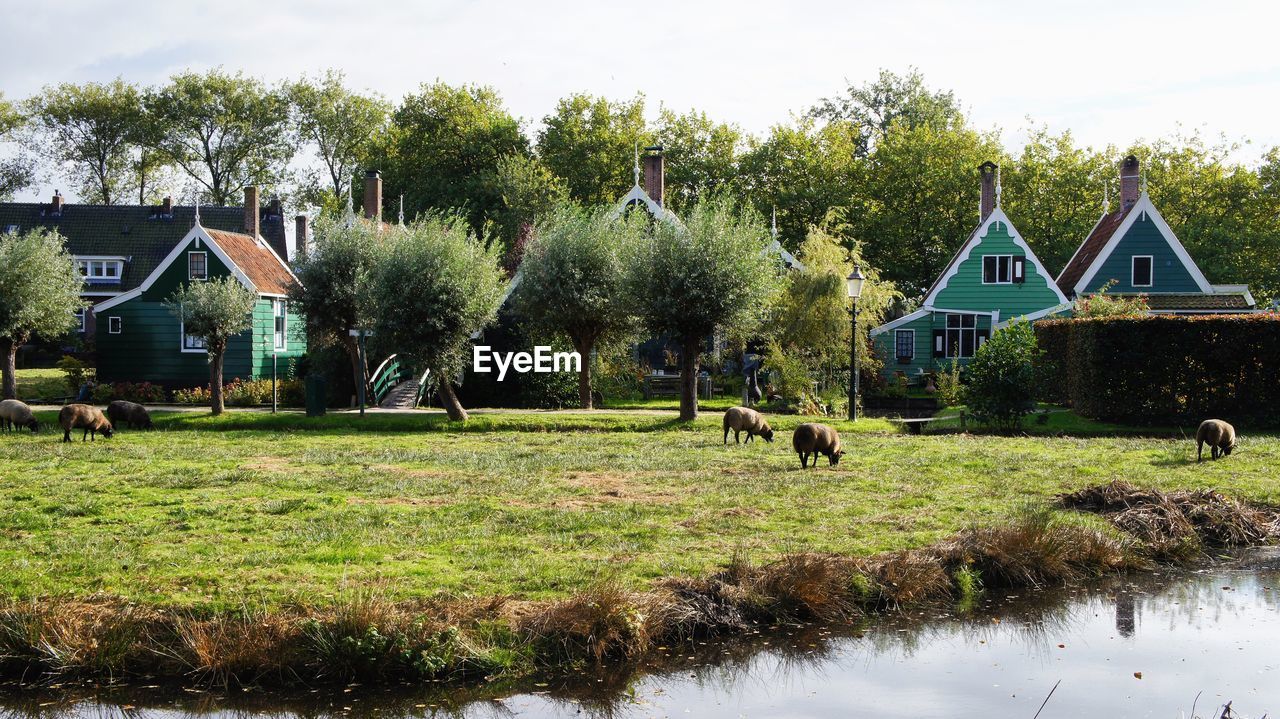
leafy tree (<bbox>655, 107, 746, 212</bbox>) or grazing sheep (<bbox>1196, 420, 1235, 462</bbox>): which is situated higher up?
leafy tree (<bbox>655, 107, 746, 212</bbox>)

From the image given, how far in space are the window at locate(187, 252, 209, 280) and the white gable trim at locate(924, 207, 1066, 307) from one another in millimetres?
28604

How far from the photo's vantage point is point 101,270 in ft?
179

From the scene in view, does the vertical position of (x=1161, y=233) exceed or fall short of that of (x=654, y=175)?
it falls short

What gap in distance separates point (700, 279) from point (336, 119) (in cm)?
5477

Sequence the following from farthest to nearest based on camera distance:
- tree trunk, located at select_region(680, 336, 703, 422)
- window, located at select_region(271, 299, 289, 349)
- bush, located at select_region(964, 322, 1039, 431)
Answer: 1. window, located at select_region(271, 299, 289, 349)
2. tree trunk, located at select_region(680, 336, 703, 422)
3. bush, located at select_region(964, 322, 1039, 431)

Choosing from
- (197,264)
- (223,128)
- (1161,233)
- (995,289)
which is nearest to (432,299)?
(197,264)

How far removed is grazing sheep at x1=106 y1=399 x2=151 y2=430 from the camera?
29.1 metres

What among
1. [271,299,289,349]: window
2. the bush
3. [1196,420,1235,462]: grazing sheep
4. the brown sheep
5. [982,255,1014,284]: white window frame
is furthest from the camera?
[982,255,1014,284]: white window frame

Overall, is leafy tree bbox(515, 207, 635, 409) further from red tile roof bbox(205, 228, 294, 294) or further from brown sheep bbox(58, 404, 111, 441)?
brown sheep bbox(58, 404, 111, 441)

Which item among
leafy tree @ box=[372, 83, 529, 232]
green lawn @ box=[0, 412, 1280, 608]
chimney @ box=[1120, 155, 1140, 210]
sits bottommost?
green lawn @ box=[0, 412, 1280, 608]

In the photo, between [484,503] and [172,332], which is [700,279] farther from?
[172,332]

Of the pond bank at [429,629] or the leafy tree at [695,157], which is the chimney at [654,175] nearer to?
the leafy tree at [695,157]

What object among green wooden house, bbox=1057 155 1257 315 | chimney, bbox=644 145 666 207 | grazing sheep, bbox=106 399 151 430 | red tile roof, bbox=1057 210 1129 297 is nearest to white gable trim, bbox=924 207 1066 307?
green wooden house, bbox=1057 155 1257 315

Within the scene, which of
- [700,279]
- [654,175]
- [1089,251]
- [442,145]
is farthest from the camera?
[442,145]
